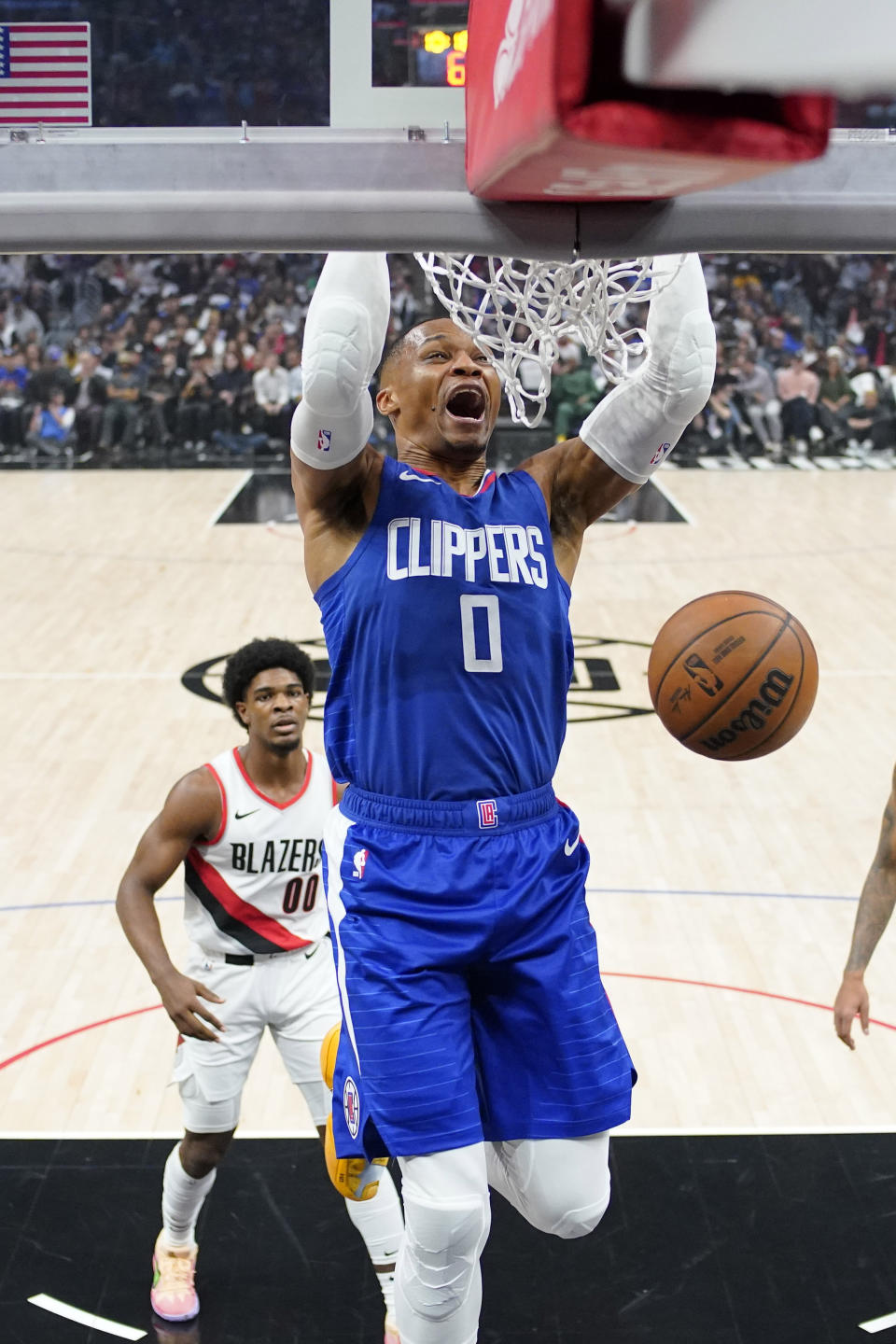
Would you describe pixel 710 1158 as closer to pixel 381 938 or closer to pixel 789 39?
pixel 381 938

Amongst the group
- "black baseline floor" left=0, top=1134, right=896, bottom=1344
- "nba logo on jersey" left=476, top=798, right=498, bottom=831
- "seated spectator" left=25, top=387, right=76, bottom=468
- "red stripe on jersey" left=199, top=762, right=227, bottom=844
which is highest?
"nba logo on jersey" left=476, top=798, right=498, bottom=831

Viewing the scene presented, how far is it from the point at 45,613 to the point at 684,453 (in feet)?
31.5

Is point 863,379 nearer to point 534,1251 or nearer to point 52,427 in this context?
point 52,427

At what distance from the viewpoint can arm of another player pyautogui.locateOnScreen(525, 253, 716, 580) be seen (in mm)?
3479

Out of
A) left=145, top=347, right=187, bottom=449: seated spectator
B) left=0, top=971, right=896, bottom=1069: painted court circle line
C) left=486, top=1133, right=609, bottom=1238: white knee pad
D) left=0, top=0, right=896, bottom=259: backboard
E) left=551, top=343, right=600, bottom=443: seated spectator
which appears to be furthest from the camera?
left=145, top=347, right=187, bottom=449: seated spectator

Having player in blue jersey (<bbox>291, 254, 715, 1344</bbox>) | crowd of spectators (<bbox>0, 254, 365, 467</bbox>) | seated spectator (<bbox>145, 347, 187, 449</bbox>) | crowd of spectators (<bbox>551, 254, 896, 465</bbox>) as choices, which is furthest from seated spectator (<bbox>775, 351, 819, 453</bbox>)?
player in blue jersey (<bbox>291, 254, 715, 1344</bbox>)

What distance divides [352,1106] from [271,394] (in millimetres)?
16261

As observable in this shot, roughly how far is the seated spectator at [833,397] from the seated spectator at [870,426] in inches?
4.6

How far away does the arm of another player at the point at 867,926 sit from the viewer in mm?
3947

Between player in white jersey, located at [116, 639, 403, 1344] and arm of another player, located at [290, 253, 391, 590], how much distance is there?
1331 mm

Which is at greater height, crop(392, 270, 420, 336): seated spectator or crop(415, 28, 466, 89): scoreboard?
crop(415, 28, 466, 89): scoreboard

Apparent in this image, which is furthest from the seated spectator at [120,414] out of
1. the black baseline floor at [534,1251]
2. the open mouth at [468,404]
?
the open mouth at [468,404]

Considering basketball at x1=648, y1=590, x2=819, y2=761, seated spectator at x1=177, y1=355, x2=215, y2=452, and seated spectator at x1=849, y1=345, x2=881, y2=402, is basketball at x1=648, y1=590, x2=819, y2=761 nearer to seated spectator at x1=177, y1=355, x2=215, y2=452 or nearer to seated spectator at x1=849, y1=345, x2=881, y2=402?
seated spectator at x1=177, y1=355, x2=215, y2=452

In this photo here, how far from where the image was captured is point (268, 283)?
66.6 ft
